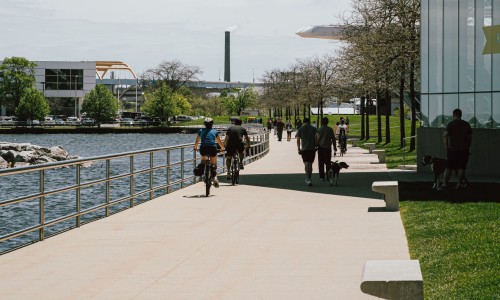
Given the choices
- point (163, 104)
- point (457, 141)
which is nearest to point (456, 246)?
point (457, 141)

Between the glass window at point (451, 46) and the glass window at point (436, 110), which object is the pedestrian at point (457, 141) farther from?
the glass window at point (436, 110)

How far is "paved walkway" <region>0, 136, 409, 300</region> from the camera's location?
9945 mm

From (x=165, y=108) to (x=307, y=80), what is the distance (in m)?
42.4

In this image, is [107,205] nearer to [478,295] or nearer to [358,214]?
[358,214]

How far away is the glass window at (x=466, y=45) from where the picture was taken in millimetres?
30125

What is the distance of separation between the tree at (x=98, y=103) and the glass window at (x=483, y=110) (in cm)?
13322

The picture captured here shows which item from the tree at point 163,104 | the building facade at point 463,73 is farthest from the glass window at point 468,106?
the tree at point 163,104

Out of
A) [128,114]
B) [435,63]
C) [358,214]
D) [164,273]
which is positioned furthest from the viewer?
[128,114]

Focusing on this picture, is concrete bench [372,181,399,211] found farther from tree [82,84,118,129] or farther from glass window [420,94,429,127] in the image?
tree [82,84,118,129]

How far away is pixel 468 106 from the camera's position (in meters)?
30.5

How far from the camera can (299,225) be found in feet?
51.8

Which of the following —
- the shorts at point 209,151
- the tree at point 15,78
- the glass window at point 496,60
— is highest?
the tree at point 15,78

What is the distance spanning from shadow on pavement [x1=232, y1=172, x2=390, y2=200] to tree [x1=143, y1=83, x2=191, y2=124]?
133 m

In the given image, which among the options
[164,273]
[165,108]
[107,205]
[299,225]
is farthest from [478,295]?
[165,108]
